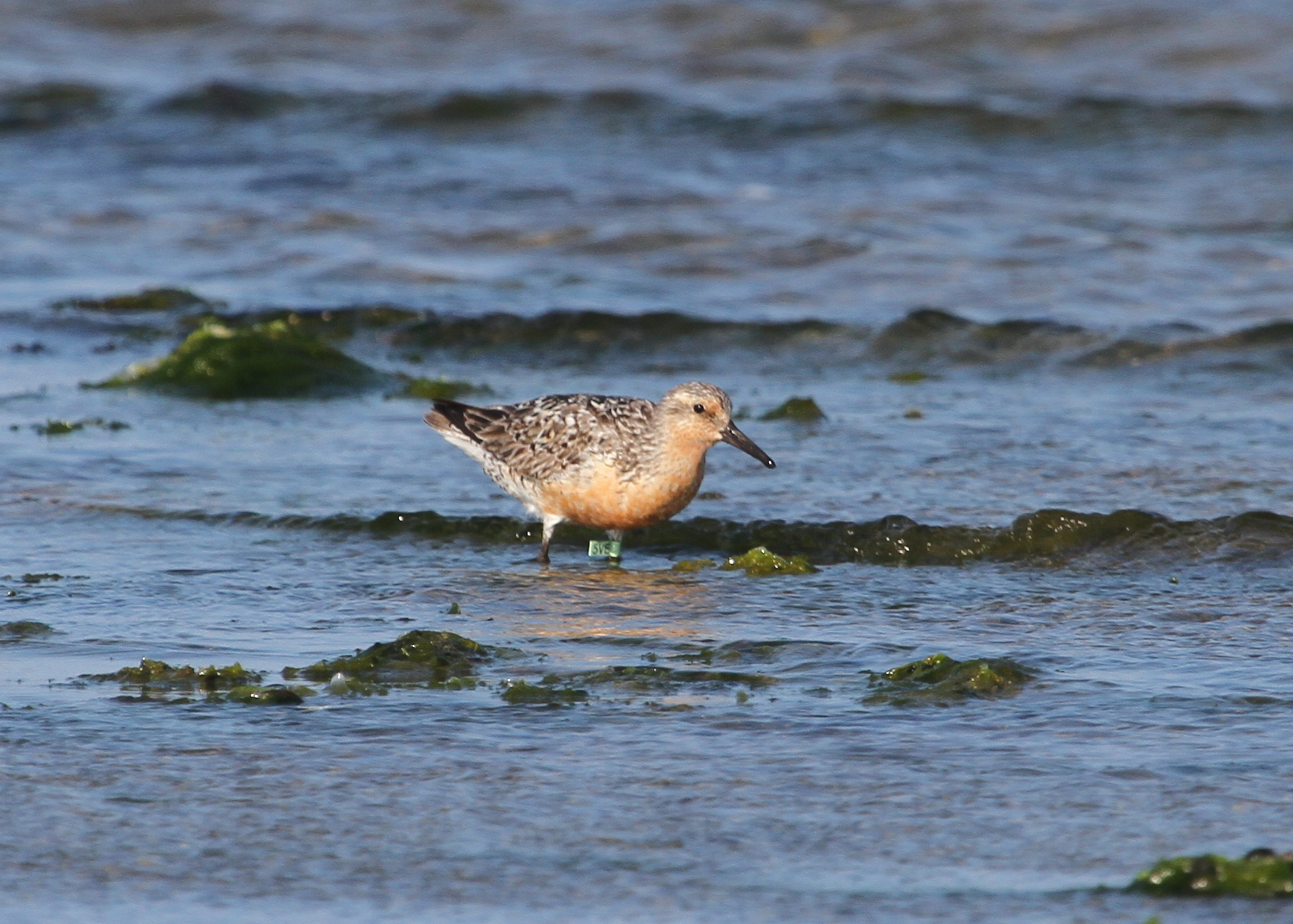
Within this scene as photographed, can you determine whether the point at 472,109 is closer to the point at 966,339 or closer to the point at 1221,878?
the point at 966,339

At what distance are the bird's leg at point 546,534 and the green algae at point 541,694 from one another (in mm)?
1953

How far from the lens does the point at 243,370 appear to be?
9.52 metres

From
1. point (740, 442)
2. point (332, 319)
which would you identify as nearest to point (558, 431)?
point (740, 442)

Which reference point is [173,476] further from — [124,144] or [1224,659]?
[124,144]

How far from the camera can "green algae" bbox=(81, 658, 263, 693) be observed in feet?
16.2

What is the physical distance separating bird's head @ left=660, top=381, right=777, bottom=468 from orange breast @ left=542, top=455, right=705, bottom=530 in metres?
0.10

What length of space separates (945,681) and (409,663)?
148cm

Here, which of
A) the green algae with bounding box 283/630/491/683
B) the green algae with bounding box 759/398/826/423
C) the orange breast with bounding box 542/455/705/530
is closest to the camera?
the green algae with bounding box 283/630/491/683

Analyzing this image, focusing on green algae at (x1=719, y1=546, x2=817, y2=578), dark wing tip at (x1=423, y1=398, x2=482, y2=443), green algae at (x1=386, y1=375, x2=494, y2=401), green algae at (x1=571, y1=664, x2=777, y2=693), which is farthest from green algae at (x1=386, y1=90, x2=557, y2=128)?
green algae at (x1=571, y1=664, x2=777, y2=693)

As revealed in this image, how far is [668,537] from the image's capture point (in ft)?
23.7

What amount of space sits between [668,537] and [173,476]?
7.04ft

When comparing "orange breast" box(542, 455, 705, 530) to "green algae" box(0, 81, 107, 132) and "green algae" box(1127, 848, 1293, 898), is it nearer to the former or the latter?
"green algae" box(1127, 848, 1293, 898)

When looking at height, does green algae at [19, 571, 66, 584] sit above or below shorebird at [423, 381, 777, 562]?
below

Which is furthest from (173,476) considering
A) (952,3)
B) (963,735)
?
(952,3)
